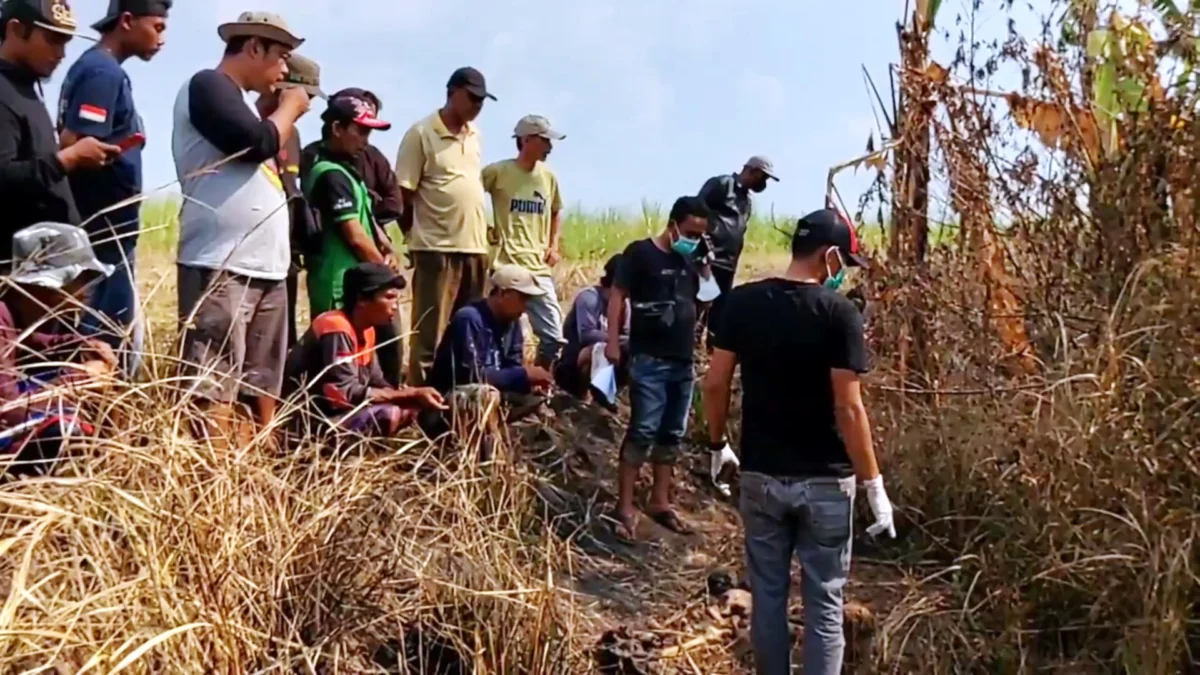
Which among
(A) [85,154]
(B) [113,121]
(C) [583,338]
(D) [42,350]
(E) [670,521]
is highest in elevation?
(B) [113,121]

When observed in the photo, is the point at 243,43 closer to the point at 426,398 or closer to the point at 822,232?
the point at 426,398

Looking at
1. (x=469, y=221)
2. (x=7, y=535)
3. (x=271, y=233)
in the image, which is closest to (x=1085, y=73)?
(x=469, y=221)

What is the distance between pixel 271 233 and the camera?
528 cm

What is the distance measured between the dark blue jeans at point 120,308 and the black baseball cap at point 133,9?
799mm

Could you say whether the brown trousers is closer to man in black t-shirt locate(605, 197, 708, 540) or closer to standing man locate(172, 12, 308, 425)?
man in black t-shirt locate(605, 197, 708, 540)

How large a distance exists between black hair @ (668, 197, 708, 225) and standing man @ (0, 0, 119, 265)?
8.44ft

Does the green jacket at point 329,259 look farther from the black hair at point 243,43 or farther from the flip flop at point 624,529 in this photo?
the flip flop at point 624,529

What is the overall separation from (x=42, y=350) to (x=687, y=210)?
315 centimetres

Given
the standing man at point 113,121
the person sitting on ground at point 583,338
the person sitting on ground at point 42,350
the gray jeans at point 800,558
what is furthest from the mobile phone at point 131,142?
the person sitting on ground at point 583,338

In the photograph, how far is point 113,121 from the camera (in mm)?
5152

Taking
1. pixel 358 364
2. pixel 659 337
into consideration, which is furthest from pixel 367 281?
pixel 659 337

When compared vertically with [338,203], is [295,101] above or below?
above

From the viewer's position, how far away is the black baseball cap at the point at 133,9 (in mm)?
5199

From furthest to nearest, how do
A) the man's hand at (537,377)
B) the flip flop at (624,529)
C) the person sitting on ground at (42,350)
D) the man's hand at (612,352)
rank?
the man's hand at (612,352), the flip flop at (624,529), the man's hand at (537,377), the person sitting on ground at (42,350)
